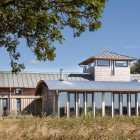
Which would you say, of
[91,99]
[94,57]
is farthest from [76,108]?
[94,57]

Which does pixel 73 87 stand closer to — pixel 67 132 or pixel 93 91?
pixel 93 91

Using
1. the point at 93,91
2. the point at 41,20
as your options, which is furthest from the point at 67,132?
the point at 93,91

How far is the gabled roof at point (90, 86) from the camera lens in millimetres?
34975

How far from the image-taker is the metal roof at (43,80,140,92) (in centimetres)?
3512

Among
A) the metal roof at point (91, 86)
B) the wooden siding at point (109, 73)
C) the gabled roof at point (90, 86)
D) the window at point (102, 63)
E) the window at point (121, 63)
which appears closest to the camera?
the gabled roof at point (90, 86)

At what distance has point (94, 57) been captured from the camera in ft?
144

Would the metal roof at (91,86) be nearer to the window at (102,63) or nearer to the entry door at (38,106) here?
the window at (102,63)

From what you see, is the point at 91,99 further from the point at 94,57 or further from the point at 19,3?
the point at 19,3

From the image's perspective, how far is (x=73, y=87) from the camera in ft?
116

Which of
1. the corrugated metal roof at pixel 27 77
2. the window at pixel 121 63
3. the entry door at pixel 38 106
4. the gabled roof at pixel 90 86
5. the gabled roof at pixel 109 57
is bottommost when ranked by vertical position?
the entry door at pixel 38 106

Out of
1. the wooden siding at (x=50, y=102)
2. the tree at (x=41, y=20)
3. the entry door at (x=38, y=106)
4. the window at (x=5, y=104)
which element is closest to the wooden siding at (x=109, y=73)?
the entry door at (x=38, y=106)

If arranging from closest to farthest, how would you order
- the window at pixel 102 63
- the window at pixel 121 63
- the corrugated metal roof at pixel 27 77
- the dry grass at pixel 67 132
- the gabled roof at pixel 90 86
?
1. the dry grass at pixel 67 132
2. the gabled roof at pixel 90 86
3. the corrugated metal roof at pixel 27 77
4. the window at pixel 102 63
5. the window at pixel 121 63

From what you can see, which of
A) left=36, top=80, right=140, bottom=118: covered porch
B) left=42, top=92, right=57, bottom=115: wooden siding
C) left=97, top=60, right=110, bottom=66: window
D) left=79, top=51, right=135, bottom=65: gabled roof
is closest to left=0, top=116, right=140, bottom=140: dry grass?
left=36, top=80, right=140, bottom=118: covered porch

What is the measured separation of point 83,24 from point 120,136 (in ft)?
26.1
